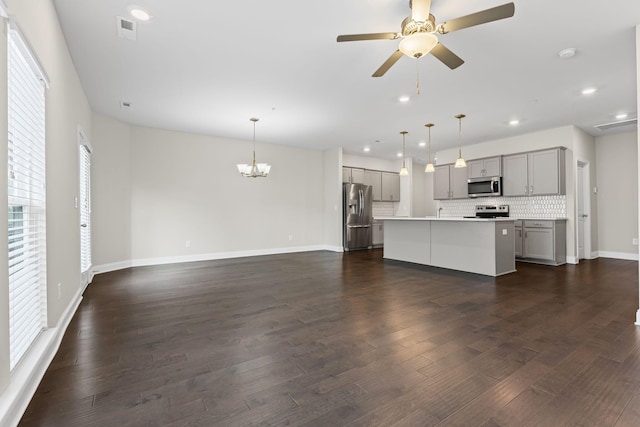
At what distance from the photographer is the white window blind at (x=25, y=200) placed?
1780 millimetres

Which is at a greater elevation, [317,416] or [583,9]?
[583,9]

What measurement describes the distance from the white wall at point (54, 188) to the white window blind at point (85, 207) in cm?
77

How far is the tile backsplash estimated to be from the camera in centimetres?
620

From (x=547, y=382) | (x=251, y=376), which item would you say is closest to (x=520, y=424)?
(x=547, y=382)

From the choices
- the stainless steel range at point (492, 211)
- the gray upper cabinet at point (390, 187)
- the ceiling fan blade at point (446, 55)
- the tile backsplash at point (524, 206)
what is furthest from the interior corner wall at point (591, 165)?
the ceiling fan blade at point (446, 55)

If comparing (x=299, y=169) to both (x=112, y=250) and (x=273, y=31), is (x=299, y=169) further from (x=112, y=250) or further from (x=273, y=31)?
(x=273, y=31)

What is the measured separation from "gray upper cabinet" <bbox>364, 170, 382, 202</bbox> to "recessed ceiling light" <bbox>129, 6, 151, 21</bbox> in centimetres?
694

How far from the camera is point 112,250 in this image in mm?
5465

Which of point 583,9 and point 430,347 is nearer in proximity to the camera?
point 430,347

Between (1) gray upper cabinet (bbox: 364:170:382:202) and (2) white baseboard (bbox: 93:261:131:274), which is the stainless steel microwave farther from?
(2) white baseboard (bbox: 93:261:131:274)

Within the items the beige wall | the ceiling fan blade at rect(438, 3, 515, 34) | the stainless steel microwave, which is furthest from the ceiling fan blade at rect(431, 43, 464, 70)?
the beige wall

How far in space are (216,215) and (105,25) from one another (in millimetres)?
4351

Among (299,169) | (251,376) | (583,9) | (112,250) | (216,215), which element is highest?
(583,9)

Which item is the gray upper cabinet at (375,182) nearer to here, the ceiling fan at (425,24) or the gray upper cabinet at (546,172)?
the gray upper cabinet at (546,172)
